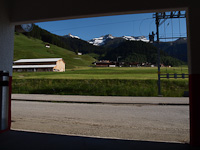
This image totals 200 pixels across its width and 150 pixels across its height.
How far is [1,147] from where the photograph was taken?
304 cm

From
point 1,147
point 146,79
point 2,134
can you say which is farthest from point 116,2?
point 146,79

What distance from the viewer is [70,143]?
3.36 m

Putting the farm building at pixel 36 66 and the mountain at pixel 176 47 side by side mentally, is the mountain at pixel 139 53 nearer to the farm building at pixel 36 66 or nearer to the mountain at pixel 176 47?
the mountain at pixel 176 47

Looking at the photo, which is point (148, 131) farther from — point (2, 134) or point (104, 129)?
point (2, 134)

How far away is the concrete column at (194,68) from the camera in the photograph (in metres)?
3.06

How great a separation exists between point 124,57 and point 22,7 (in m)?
35.1

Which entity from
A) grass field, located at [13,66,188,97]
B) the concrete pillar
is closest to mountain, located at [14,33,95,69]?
grass field, located at [13,66,188,97]

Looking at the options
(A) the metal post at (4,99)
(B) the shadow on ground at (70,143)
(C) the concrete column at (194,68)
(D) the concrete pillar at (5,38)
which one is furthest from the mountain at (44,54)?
(C) the concrete column at (194,68)

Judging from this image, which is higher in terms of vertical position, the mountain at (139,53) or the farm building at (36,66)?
the mountain at (139,53)

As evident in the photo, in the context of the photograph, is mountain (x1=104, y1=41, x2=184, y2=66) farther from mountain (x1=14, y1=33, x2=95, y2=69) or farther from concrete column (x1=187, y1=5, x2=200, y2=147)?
concrete column (x1=187, y1=5, x2=200, y2=147)

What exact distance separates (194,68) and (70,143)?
9.74 feet

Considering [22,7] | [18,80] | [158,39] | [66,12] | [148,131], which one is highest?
[158,39]

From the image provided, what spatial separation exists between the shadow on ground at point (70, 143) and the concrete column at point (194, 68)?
42cm

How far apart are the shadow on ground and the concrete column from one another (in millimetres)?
424
